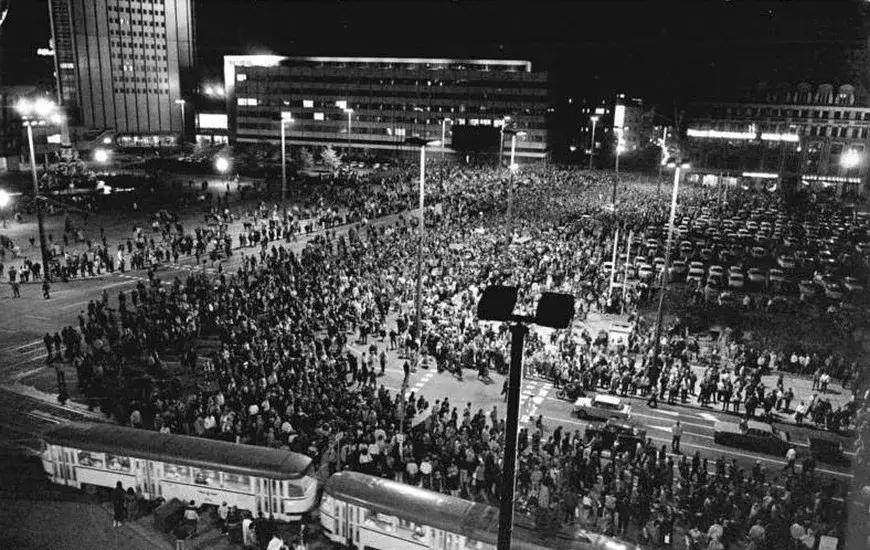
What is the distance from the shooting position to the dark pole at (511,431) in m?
7.57

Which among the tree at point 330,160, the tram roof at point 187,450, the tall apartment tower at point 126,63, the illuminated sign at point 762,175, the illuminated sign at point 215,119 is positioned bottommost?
the tram roof at point 187,450

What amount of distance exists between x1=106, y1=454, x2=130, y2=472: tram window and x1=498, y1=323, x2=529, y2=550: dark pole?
1024 centimetres

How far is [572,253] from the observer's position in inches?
1501

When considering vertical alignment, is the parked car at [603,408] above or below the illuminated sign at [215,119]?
below

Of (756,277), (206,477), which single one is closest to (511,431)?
(206,477)

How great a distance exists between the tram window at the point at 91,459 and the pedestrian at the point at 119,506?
1109 millimetres

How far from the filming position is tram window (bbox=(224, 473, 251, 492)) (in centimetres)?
1359

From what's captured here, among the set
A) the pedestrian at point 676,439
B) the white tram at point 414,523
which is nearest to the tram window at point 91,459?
the white tram at point 414,523

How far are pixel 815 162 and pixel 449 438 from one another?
9989 cm

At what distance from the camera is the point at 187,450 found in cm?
1362

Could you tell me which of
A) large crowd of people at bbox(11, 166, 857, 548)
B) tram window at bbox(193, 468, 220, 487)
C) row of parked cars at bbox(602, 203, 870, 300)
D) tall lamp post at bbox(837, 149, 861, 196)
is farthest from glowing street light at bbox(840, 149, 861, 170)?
tram window at bbox(193, 468, 220, 487)

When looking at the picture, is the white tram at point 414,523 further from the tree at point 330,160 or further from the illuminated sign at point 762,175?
the illuminated sign at point 762,175

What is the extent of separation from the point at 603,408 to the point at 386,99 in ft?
340

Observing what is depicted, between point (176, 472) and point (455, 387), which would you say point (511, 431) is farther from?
point (455, 387)
